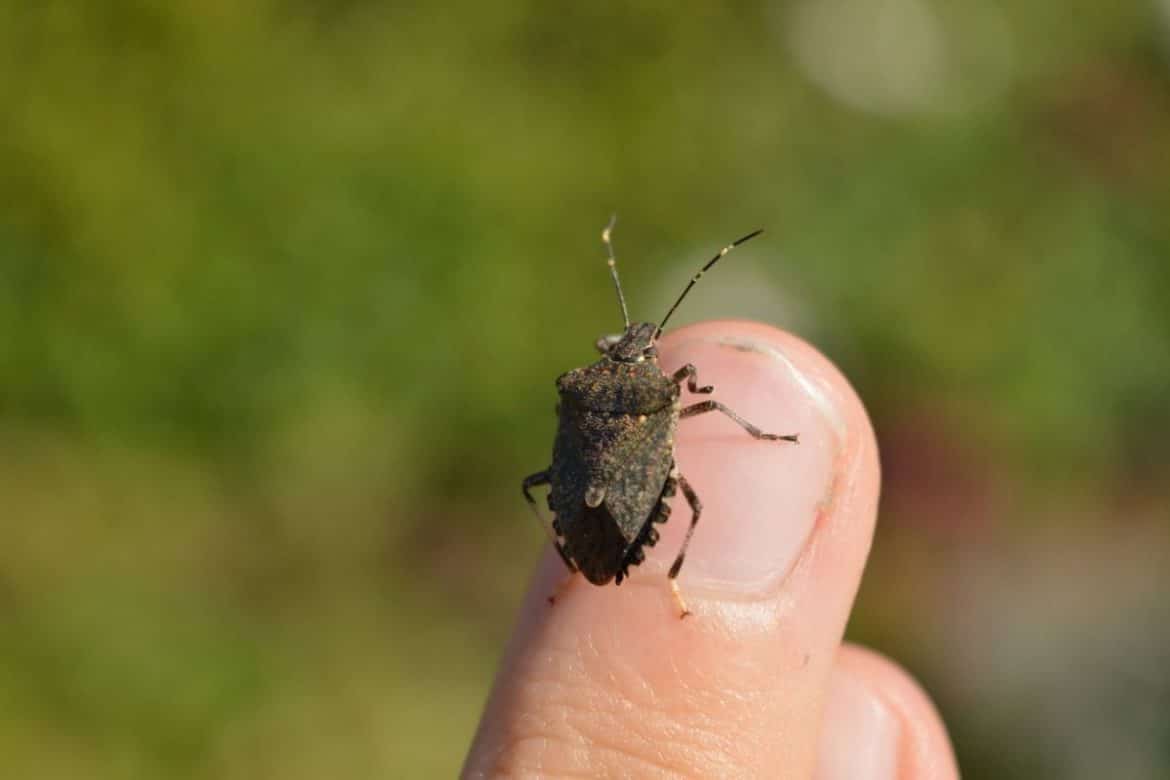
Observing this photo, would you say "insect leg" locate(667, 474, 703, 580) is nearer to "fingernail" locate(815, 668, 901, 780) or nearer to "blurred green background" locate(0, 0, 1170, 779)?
"fingernail" locate(815, 668, 901, 780)

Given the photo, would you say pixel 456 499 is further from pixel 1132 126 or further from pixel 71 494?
pixel 1132 126

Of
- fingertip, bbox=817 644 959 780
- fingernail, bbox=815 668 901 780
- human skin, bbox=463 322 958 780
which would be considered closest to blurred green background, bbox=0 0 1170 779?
fingertip, bbox=817 644 959 780

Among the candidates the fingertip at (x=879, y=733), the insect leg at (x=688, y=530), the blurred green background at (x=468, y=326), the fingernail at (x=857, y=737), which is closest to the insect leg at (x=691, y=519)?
the insect leg at (x=688, y=530)

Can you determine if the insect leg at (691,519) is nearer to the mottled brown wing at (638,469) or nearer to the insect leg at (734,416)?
the mottled brown wing at (638,469)

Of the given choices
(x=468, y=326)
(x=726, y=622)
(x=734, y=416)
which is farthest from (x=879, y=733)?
(x=468, y=326)

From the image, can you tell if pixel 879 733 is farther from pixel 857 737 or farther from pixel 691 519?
pixel 691 519

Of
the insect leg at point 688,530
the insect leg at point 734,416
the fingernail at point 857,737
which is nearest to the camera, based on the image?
the insect leg at point 688,530
